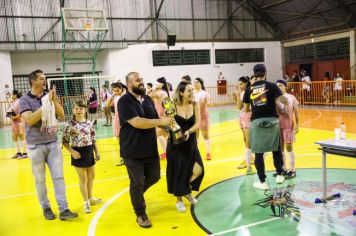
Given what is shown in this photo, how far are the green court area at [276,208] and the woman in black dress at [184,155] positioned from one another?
395mm

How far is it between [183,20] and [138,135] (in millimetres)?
22171

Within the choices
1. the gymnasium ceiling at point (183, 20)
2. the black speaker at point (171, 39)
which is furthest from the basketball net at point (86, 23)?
the black speaker at point (171, 39)

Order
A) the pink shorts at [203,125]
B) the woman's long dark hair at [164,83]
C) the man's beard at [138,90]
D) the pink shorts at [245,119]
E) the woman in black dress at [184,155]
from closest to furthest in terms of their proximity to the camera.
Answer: the man's beard at [138,90]
the woman in black dress at [184,155]
the pink shorts at [245,119]
the woman's long dark hair at [164,83]
the pink shorts at [203,125]

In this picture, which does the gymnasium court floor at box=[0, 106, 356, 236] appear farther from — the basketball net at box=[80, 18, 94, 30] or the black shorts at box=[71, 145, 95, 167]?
the basketball net at box=[80, 18, 94, 30]

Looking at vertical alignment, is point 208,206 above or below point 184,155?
below

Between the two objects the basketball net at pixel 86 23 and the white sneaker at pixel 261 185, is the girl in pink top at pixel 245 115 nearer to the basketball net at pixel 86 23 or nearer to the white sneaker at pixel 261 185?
the white sneaker at pixel 261 185

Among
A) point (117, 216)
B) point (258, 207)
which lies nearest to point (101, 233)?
point (117, 216)

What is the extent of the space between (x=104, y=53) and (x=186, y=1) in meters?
6.90

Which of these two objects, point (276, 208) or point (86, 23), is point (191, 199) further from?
point (86, 23)

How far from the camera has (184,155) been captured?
17.3 feet

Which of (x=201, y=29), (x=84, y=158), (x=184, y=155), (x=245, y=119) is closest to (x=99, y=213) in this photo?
(x=84, y=158)

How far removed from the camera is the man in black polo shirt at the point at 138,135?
464cm

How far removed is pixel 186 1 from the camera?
25812 mm

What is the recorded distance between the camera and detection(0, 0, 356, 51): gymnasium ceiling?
70.5 ft
